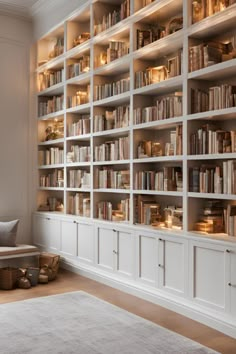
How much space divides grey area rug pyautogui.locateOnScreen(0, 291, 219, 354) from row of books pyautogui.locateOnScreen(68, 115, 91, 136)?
235 centimetres

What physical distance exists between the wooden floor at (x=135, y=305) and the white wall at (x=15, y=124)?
1450 mm

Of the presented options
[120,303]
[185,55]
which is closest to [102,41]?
[185,55]

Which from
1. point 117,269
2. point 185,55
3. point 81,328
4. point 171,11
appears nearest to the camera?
point 81,328

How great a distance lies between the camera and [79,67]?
6.09 metres

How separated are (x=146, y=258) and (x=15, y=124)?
3.34 meters

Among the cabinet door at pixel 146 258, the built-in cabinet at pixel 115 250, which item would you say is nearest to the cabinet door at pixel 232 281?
the cabinet door at pixel 146 258

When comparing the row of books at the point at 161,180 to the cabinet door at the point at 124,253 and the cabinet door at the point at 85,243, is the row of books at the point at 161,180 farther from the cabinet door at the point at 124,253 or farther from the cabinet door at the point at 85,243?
the cabinet door at the point at 85,243

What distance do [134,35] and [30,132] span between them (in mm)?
2725

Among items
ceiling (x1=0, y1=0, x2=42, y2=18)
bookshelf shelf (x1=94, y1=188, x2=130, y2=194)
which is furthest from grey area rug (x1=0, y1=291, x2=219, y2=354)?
ceiling (x1=0, y1=0, x2=42, y2=18)

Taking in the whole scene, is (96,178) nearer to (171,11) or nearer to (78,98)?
(78,98)

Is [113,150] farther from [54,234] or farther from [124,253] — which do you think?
[54,234]

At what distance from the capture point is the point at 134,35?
16.5ft

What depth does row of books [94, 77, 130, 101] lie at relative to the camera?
207 inches

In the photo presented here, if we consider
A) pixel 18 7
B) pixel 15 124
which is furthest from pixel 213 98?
pixel 18 7
